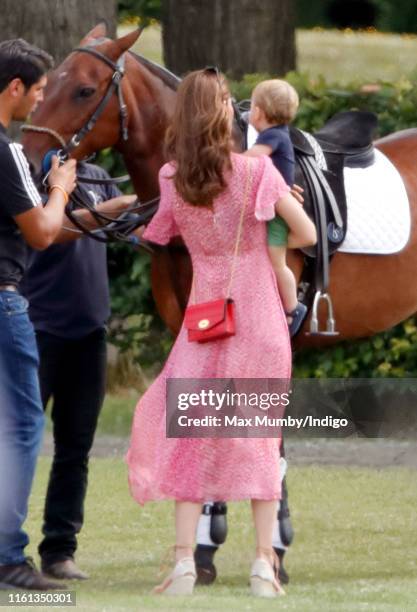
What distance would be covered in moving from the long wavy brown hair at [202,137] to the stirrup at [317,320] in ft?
4.35

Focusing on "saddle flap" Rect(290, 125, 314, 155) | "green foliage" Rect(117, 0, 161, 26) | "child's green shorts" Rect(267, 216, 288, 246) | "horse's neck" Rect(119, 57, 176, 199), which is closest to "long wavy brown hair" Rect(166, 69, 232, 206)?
"child's green shorts" Rect(267, 216, 288, 246)

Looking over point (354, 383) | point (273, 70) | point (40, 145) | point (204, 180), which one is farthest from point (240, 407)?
point (273, 70)

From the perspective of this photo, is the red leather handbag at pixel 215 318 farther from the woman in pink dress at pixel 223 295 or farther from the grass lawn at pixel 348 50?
the grass lawn at pixel 348 50

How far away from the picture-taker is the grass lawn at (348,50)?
3431cm

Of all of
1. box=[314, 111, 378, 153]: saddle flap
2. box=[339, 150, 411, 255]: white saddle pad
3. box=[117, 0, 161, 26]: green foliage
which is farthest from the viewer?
box=[117, 0, 161, 26]: green foliage

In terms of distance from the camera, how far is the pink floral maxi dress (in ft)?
22.7

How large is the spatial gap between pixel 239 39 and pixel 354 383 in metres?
4.93

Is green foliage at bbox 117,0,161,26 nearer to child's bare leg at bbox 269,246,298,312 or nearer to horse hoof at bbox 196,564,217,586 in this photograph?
horse hoof at bbox 196,564,217,586

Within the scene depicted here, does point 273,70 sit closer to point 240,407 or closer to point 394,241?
point 394,241

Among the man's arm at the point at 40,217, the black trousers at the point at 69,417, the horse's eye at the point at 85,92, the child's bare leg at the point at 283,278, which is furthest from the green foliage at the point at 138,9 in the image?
the man's arm at the point at 40,217

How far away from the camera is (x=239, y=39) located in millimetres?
15594

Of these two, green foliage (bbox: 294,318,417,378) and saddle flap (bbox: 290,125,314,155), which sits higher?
saddle flap (bbox: 290,125,314,155)

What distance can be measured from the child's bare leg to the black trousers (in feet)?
3.41

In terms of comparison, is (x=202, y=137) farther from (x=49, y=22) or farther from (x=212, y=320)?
(x=49, y=22)
